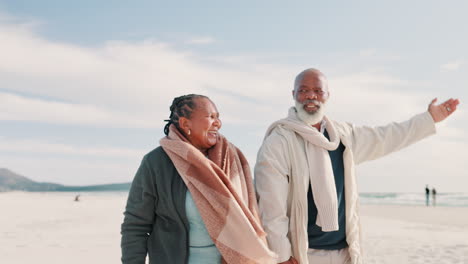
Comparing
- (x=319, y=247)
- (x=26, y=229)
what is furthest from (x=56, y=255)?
(x=319, y=247)

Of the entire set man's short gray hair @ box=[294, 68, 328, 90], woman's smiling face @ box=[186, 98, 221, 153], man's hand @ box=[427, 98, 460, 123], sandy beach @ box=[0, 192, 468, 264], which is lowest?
sandy beach @ box=[0, 192, 468, 264]

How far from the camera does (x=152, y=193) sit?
2580mm

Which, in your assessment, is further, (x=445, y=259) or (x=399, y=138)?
(x=445, y=259)

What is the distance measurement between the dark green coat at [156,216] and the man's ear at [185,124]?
0.69 feet

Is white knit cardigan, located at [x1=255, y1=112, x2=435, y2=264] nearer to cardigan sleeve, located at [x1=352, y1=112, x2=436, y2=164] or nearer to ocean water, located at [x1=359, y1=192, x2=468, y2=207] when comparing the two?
cardigan sleeve, located at [x1=352, y1=112, x2=436, y2=164]

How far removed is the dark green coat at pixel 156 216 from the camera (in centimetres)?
254

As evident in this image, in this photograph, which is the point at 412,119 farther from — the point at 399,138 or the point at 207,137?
the point at 207,137

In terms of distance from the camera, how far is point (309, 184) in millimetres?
3254

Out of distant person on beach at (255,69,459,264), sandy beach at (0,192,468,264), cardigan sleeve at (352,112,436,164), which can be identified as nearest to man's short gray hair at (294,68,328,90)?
distant person on beach at (255,69,459,264)

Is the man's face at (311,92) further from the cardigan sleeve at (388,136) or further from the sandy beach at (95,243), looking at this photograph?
the sandy beach at (95,243)

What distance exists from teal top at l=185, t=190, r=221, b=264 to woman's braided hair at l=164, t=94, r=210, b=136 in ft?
1.45

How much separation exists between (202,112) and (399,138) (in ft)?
6.15

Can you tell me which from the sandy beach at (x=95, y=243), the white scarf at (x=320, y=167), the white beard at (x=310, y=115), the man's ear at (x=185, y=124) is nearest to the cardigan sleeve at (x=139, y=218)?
the man's ear at (x=185, y=124)

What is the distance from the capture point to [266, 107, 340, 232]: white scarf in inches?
123
